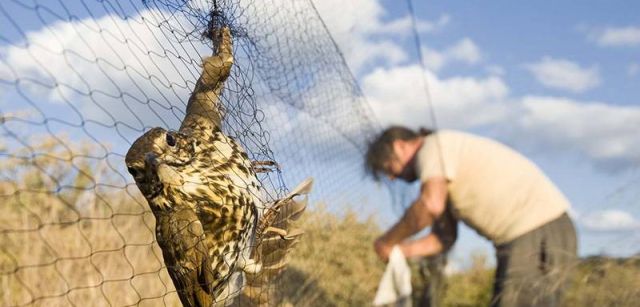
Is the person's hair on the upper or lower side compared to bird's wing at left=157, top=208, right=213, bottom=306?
lower

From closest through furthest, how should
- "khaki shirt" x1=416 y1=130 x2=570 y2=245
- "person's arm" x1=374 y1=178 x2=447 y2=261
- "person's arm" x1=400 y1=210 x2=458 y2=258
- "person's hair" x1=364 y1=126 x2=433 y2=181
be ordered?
1. "khaki shirt" x1=416 y1=130 x2=570 y2=245
2. "person's arm" x1=374 y1=178 x2=447 y2=261
3. "person's hair" x1=364 y1=126 x2=433 y2=181
4. "person's arm" x1=400 y1=210 x2=458 y2=258

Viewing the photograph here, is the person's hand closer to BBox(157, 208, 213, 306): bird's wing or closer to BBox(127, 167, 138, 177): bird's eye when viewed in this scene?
BBox(157, 208, 213, 306): bird's wing

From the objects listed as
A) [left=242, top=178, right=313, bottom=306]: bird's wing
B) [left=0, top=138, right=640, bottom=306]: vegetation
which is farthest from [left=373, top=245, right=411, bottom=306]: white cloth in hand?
[left=242, top=178, right=313, bottom=306]: bird's wing

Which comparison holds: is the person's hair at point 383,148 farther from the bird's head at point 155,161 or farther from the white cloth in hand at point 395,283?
the bird's head at point 155,161

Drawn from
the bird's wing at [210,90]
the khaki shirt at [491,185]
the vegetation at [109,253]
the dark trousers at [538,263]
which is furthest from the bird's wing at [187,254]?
the khaki shirt at [491,185]

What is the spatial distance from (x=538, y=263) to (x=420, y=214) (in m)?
0.82

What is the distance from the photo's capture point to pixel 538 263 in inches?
184

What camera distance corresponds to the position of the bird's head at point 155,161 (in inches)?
65.3

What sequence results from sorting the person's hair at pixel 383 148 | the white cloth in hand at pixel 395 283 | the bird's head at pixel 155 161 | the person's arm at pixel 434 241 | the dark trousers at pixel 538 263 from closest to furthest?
the bird's head at pixel 155 161
the dark trousers at pixel 538 263
the white cloth in hand at pixel 395 283
the person's hair at pixel 383 148
the person's arm at pixel 434 241

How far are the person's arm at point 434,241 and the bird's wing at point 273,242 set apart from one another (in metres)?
3.16

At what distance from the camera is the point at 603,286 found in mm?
4336

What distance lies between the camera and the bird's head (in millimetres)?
1658

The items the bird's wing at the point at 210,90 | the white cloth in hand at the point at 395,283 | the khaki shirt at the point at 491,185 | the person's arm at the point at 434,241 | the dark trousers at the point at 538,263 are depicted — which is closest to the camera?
the bird's wing at the point at 210,90

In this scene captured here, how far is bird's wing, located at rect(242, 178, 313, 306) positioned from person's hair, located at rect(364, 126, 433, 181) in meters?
2.96
